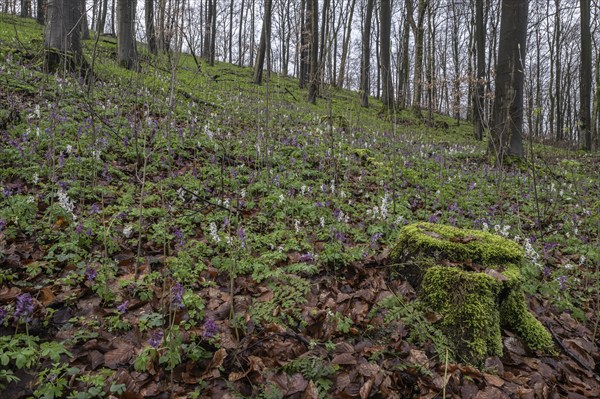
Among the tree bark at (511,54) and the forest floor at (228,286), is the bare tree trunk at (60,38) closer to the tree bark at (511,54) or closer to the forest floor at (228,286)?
the forest floor at (228,286)

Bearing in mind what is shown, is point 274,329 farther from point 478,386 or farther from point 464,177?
point 464,177

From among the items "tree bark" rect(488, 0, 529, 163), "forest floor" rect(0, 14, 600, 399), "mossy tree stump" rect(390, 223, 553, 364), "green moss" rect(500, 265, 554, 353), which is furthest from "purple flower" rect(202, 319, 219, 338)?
"tree bark" rect(488, 0, 529, 163)

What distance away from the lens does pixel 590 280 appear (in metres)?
4.40

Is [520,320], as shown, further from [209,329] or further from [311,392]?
[209,329]

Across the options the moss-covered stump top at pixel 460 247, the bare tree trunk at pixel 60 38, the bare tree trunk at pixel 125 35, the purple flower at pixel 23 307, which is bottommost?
the purple flower at pixel 23 307

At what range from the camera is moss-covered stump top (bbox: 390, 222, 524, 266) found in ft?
11.0

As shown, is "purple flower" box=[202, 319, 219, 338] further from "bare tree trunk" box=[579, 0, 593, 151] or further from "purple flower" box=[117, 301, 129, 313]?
"bare tree trunk" box=[579, 0, 593, 151]

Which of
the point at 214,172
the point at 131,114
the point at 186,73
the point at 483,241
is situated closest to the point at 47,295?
the point at 214,172

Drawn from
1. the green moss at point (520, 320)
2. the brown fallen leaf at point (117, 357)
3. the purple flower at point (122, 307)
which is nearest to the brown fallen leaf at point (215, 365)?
the brown fallen leaf at point (117, 357)

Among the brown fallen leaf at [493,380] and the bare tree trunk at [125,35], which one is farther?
the bare tree trunk at [125,35]

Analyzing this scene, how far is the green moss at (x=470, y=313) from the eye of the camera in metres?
2.85

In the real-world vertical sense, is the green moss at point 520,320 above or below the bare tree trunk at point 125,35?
below

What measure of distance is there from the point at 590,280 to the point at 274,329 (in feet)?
13.3

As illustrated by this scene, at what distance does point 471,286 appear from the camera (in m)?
2.96
